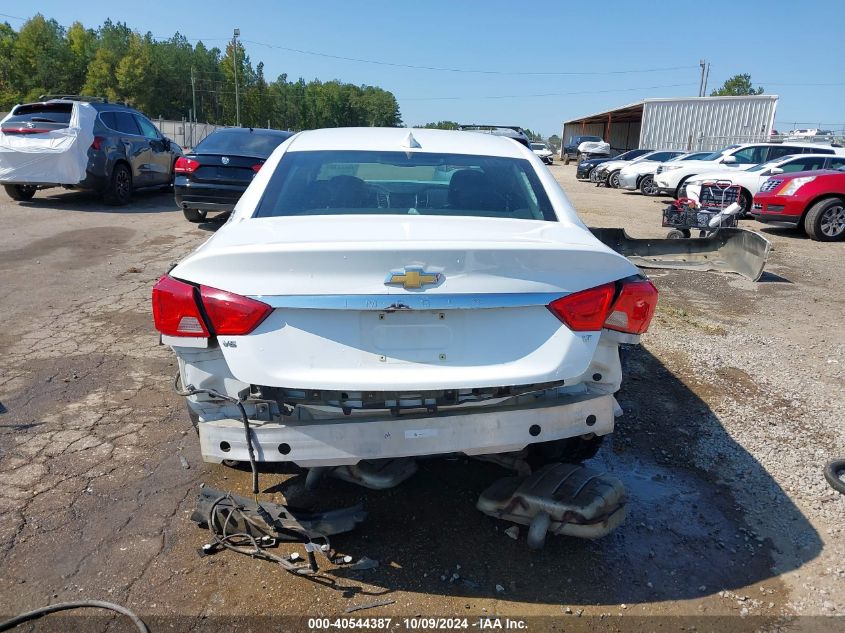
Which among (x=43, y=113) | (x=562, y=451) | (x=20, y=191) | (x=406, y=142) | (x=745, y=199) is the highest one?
(x=43, y=113)

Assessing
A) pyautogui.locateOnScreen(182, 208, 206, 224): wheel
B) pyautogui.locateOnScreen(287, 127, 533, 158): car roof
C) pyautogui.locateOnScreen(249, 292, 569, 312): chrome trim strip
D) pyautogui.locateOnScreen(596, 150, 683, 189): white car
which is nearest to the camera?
pyautogui.locateOnScreen(249, 292, 569, 312): chrome trim strip

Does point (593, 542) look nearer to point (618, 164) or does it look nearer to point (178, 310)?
point (178, 310)

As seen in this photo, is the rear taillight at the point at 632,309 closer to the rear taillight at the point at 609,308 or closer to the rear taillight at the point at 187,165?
the rear taillight at the point at 609,308

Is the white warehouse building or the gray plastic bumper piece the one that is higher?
the white warehouse building

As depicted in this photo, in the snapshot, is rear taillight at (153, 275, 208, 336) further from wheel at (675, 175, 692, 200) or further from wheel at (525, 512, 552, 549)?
wheel at (675, 175, 692, 200)

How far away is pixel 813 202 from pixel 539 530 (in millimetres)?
11562

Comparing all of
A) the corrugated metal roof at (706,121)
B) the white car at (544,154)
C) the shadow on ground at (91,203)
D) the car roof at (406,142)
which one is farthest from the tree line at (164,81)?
the car roof at (406,142)

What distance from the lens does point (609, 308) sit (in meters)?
2.50

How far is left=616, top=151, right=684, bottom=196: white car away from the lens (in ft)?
70.9

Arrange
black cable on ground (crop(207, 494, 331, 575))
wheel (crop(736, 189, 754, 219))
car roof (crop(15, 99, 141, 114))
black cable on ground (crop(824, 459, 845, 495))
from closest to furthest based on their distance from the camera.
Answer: black cable on ground (crop(207, 494, 331, 575))
black cable on ground (crop(824, 459, 845, 495))
car roof (crop(15, 99, 141, 114))
wheel (crop(736, 189, 754, 219))

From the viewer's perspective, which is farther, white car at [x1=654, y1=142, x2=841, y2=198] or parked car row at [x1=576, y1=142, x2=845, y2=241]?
white car at [x1=654, y1=142, x2=841, y2=198]

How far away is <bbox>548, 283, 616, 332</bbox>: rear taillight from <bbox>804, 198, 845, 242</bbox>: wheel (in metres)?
11.2

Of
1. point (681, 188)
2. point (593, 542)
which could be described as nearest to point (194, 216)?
point (593, 542)

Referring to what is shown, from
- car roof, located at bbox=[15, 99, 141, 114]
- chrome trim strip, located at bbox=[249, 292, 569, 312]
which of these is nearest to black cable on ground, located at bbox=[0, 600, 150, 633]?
chrome trim strip, located at bbox=[249, 292, 569, 312]
